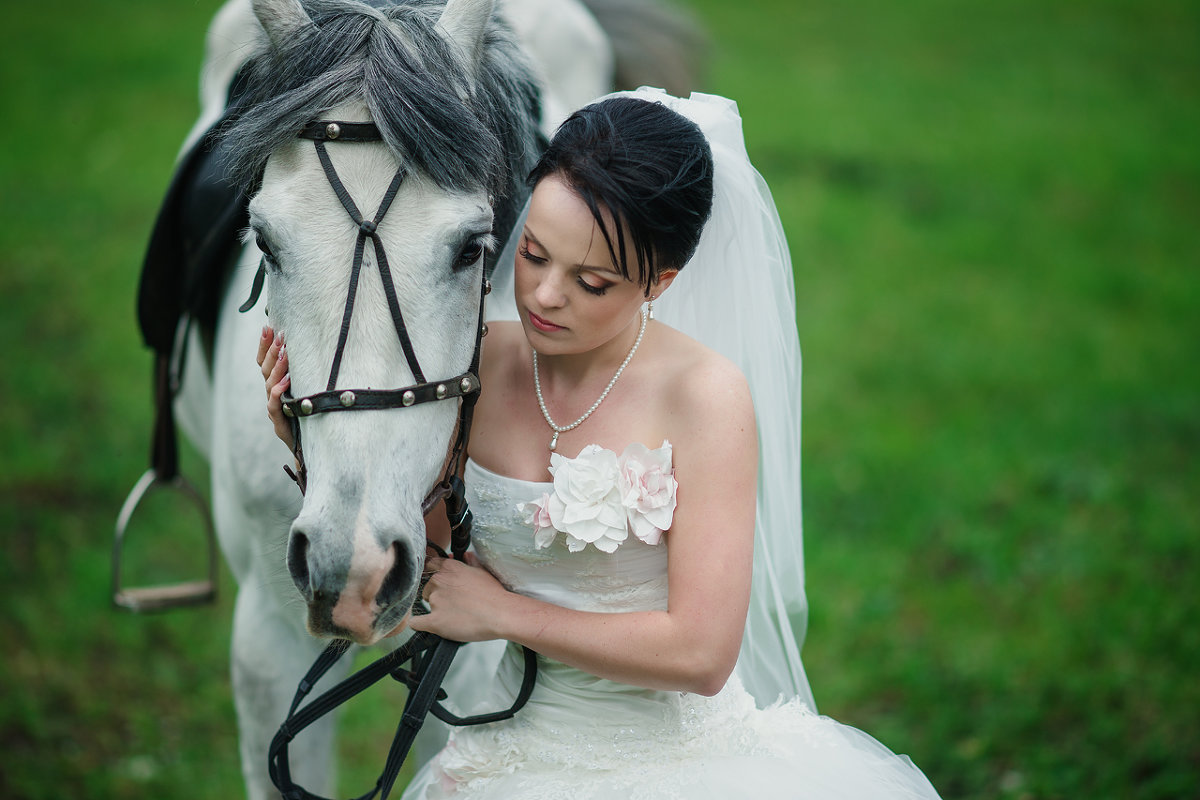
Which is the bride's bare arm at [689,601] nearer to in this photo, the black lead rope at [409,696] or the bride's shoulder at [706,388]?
the bride's shoulder at [706,388]

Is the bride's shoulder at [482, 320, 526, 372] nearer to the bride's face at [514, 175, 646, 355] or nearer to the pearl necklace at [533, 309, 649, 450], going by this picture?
the pearl necklace at [533, 309, 649, 450]

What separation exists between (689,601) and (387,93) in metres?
1.05

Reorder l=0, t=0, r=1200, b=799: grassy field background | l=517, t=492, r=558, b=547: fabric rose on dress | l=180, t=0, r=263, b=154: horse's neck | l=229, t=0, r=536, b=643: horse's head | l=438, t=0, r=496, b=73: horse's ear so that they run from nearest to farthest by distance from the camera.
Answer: l=229, t=0, r=536, b=643: horse's head
l=517, t=492, r=558, b=547: fabric rose on dress
l=438, t=0, r=496, b=73: horse's ear
l=180, t=0, r=263, b=154: horse's neck
l=0, t=0, r=1200, b=799: grassy field background

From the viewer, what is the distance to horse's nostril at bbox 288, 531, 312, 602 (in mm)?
1545

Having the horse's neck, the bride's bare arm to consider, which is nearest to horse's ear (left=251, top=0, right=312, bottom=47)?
the bride's bare arm

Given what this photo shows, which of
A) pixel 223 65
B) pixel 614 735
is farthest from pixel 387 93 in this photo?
pixel 223 65

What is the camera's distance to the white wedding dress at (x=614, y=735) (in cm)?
180

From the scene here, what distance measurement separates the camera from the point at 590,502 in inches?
68.5

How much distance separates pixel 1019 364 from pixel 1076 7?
1312 centimetres

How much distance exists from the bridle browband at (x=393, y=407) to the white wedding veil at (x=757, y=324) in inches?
19.2

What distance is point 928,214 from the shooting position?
29.6 feet

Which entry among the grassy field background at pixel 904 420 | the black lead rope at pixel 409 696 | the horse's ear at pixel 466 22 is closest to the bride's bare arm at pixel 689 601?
the black lead rope at pixel 409 696

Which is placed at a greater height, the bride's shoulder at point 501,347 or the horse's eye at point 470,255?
the horse's eye at point 470,255

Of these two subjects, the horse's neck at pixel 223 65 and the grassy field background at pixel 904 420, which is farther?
the grassy field background at pixel 904 420
